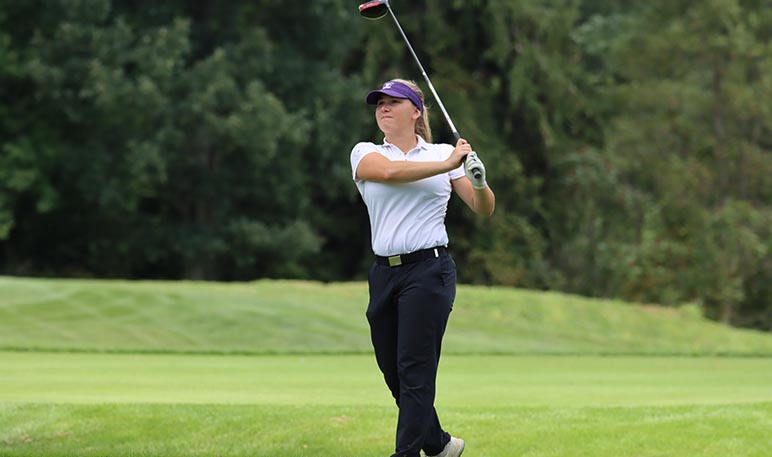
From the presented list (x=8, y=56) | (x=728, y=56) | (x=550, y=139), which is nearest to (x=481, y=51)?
(x=550, y=139)

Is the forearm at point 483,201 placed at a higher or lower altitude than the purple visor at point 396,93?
lower

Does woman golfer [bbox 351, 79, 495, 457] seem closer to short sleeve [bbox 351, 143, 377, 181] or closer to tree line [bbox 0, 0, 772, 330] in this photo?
short sleeve [bbox 351, 143, 377, 181]

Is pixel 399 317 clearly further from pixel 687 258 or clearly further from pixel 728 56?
pixel 728 56

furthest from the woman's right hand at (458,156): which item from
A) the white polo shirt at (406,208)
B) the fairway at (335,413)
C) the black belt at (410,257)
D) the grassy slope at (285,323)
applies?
the grassy slope at (285,323)

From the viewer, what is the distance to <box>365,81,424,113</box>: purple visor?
5.88 meters

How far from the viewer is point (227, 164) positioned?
30.5 meters

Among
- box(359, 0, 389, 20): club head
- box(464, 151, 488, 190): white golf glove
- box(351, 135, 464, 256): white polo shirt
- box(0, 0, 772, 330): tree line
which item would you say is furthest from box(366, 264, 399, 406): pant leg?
box(0, 0, 772, 330): tree line

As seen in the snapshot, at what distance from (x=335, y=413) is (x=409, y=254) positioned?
2.26 meters

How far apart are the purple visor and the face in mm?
24

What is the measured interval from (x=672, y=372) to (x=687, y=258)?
767 inches

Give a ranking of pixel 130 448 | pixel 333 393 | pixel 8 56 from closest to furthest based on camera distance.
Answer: pixel 130 448
pixel 333 393
pixel 8 56

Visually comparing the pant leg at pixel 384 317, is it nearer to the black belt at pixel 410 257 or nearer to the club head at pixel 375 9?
the black belt at pixel 410 257

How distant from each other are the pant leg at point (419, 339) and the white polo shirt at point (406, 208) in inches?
4.5

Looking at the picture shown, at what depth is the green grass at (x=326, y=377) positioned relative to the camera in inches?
278
